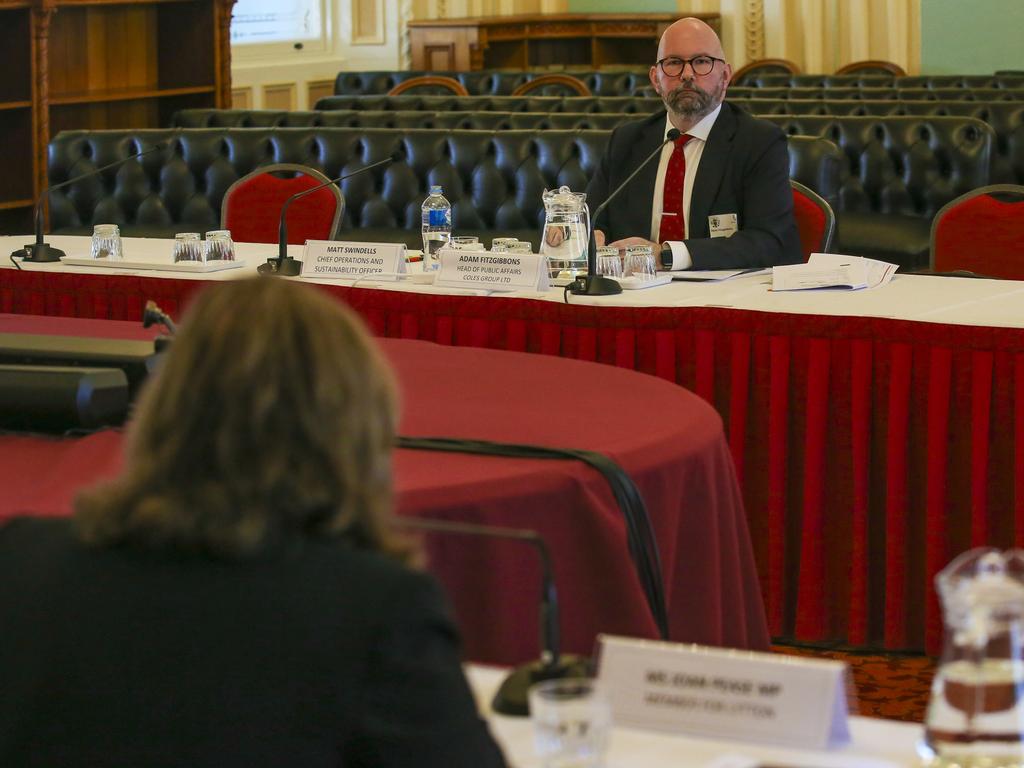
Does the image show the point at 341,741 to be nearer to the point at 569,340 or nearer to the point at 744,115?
the point at 569,340

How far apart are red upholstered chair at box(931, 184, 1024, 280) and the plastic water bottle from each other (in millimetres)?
1232

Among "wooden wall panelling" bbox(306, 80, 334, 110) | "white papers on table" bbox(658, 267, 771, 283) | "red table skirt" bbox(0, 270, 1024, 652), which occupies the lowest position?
"red table skirt" bbox(0, 270, 1024, 652)

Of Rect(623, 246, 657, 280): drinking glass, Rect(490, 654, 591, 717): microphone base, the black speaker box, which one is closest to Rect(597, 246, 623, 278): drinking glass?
Rect(623, 246, 657, 280): drinking glass

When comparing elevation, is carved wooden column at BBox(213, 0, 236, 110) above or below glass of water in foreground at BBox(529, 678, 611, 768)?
above

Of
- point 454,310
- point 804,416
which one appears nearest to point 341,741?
point 804,416

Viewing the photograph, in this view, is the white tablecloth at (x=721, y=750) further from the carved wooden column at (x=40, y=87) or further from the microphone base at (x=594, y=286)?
the carved wooden column at (x=40, y=87)

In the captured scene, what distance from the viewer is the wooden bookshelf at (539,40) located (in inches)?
451

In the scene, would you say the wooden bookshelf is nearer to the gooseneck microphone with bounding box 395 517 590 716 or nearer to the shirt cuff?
the shirt cuff

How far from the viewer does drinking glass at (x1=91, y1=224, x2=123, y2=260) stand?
4.24 m

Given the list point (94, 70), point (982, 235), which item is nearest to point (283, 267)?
point (982, 235)

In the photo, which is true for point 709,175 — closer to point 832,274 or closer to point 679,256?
point 679,256

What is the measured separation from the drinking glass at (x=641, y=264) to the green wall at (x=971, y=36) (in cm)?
870

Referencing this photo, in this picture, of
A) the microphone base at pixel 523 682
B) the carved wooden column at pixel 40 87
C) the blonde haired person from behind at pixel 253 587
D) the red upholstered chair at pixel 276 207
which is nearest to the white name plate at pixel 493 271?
the red upholstered chair at pixel 276 207

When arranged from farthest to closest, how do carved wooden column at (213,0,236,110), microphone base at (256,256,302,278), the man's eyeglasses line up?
carved wooden column at (213,0,236,110) < the man's eyeglasses < microphone base at (256,256,302,278)
